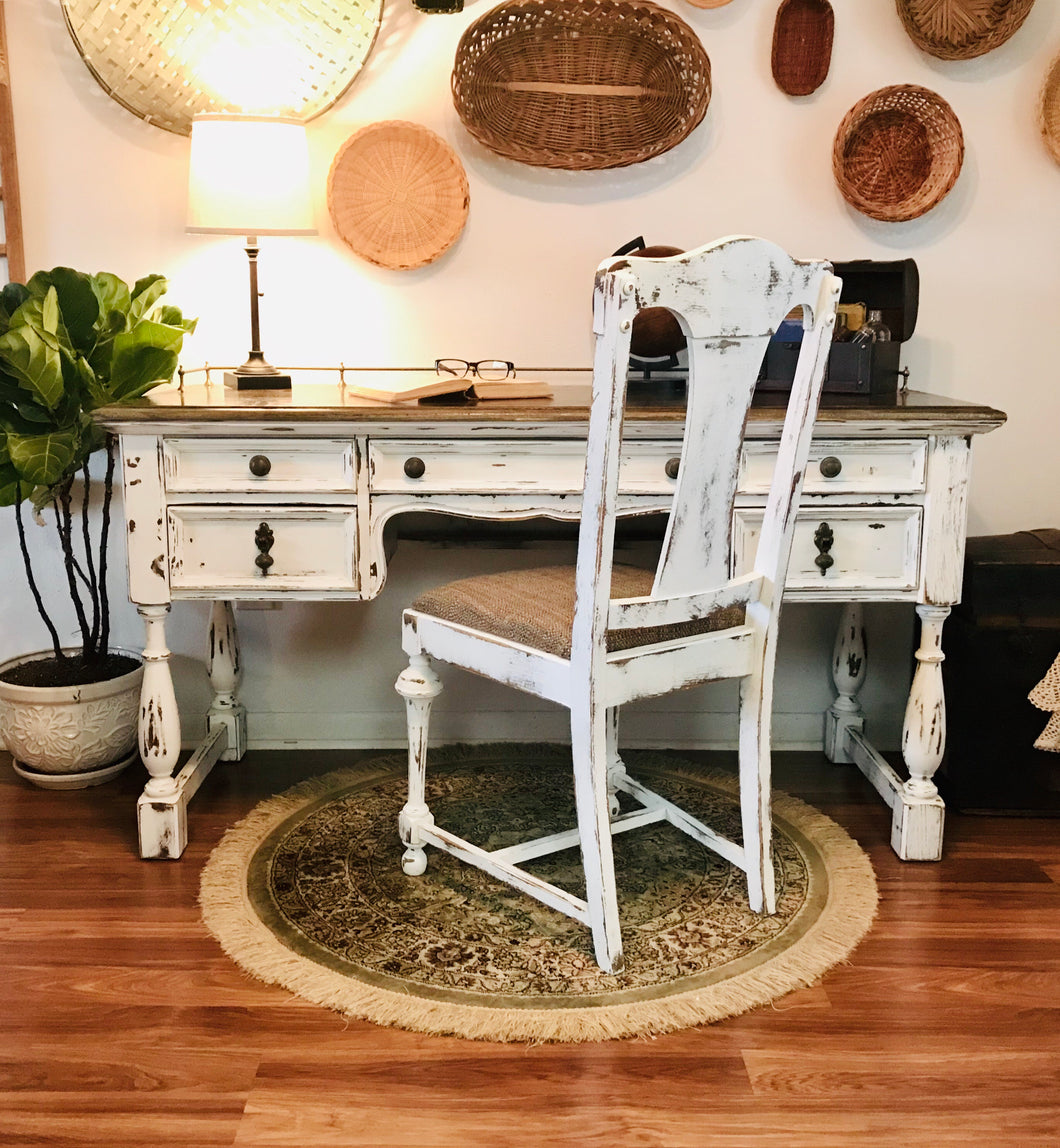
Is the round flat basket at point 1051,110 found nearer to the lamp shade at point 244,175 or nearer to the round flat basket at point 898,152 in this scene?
the round flat basket at point 898,152

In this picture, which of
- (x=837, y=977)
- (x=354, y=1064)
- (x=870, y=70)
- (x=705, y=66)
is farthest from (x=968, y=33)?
(x=354, y=1064)

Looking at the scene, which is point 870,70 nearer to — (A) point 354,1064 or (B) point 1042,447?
(B) point 1042,447

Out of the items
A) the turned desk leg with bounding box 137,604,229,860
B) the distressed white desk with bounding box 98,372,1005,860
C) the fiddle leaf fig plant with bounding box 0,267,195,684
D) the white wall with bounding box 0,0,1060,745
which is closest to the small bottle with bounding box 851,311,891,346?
the distressed white desk with bounding box 98,372,1005,860

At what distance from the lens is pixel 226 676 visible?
2779mm

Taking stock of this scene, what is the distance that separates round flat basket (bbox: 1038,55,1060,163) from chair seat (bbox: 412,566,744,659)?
1.33m

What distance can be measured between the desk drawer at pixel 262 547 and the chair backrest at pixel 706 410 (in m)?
0.57

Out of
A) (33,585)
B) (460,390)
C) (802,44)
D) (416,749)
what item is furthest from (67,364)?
(802,44)

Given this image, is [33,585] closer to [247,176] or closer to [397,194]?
[247,176]

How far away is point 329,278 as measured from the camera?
8.91 feet

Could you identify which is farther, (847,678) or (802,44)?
(847,678)

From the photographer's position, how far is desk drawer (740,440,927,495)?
7.22ft

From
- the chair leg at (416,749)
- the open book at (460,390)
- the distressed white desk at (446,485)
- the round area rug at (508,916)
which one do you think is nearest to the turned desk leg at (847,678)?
the round area rug at (508,916)

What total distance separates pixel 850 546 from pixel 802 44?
1.12 meters

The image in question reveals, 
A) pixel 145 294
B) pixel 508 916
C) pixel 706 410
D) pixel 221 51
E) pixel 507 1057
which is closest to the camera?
pixel 507 1057
